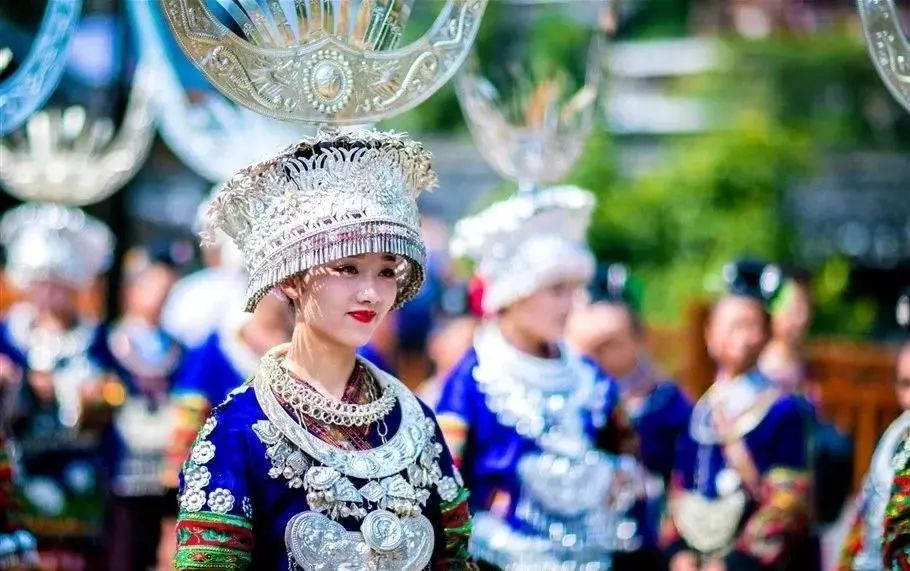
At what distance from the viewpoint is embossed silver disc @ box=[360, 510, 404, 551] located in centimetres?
388

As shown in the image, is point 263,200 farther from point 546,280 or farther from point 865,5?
point 546,280

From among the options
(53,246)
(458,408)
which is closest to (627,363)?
(458,408)

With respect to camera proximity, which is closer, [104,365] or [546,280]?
[546,280]

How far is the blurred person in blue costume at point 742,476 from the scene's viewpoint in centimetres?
671

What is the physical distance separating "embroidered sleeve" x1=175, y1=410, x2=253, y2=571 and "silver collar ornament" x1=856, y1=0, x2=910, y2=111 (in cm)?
197

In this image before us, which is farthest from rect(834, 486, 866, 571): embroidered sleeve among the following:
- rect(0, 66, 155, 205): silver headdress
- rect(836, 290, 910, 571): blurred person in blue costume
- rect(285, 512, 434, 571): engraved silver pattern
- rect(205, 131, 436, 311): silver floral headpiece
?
rect(0, 66, 155, 205): silver headdress

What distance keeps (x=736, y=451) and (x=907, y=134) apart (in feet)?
36.9

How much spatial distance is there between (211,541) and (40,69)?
103 inches

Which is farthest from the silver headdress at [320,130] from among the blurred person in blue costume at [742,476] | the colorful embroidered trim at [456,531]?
the blurred person in blue costume at [742,476]

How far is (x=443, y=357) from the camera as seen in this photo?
8469mm

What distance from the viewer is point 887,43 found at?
465cm

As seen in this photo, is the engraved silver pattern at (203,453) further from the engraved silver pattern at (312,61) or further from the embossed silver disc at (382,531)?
the engraved silver pattern at (312,61)

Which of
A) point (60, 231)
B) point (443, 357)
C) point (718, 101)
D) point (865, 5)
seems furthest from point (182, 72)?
point (718, 101)

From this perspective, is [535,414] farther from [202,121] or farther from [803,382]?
[202,121]
